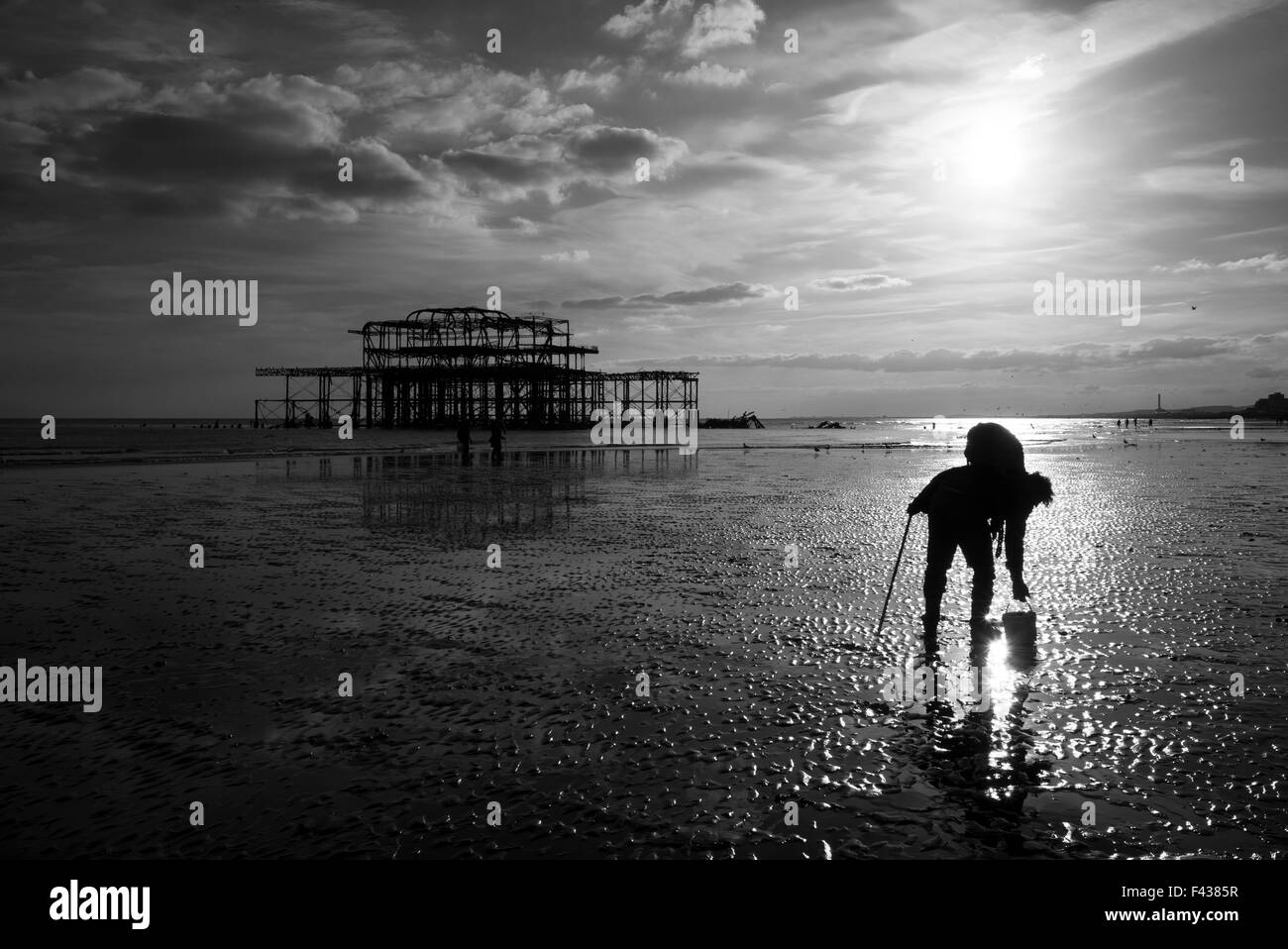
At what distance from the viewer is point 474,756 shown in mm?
3742

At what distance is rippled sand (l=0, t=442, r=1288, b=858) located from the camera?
3.09 metres

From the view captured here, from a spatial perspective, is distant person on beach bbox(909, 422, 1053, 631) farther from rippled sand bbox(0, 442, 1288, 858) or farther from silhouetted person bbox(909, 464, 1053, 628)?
rippled sand bbox(0, 442, 1288, 858)

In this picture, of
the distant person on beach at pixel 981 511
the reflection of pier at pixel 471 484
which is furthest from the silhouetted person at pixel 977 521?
the reflection of pier at pixel 471 484

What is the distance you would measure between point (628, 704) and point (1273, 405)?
189750 millimetres

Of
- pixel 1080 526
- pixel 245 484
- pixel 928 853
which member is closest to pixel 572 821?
pixel 928 853

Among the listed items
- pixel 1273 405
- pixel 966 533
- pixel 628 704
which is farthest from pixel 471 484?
pixel 1273 405

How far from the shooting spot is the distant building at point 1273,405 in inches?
5737

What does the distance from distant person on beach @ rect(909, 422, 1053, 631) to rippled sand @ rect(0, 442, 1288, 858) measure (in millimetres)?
429

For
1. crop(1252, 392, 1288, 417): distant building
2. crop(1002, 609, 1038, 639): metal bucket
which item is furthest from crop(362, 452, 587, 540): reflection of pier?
crop(1252, 392, 1288, 417): distant building

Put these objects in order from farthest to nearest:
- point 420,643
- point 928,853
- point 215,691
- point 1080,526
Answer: point 1080,526
point 420,643
point 215,691
point 928,853

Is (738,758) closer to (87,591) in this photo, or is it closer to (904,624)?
(904,624)

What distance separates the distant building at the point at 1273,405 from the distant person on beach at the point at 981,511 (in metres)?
175

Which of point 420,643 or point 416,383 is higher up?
point 416,383

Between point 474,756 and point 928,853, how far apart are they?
205 centimetres
